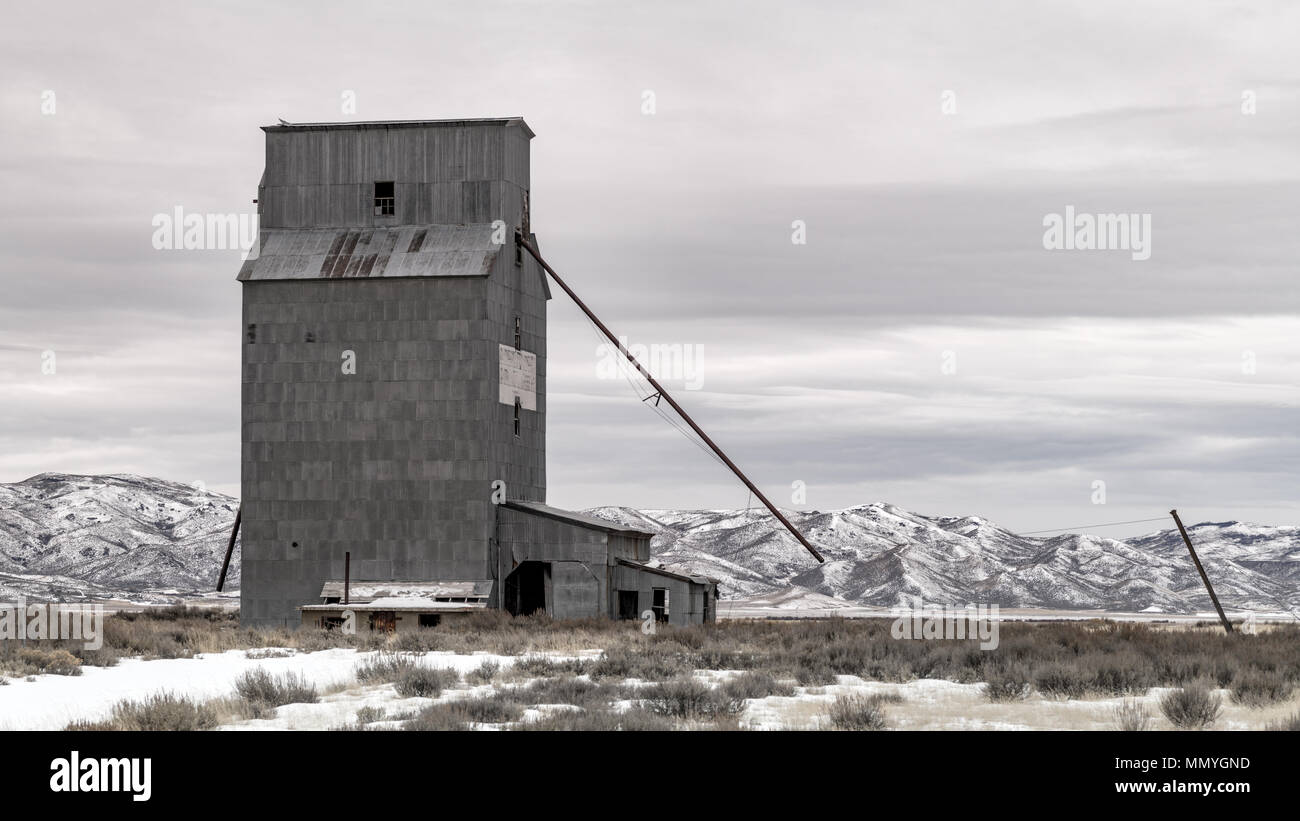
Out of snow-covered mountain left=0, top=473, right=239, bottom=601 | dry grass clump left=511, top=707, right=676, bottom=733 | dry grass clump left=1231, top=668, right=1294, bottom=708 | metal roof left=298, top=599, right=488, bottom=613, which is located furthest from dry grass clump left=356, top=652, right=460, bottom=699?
snow-covered mountain left=0, top=473, right=239, bottom=601

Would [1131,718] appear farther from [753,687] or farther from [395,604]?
[395,604]

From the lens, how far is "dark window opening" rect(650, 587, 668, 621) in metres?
45.7

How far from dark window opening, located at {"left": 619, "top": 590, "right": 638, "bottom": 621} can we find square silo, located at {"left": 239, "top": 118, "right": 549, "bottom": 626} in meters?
4.06

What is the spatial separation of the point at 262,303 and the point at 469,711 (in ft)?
98.5

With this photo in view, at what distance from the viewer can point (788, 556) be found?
6181 inches

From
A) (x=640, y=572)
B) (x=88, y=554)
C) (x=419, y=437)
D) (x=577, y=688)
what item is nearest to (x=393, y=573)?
(x=419, y=437)

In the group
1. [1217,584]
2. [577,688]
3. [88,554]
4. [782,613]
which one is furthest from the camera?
[1217,584]

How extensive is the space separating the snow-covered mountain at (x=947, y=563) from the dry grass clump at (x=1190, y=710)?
114609mm

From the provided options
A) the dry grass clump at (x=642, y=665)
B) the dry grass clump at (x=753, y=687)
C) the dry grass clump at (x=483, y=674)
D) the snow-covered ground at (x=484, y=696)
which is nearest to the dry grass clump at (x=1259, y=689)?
the snow-covered ground at (x=484, y=696)

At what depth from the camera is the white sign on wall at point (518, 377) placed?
45.6 m

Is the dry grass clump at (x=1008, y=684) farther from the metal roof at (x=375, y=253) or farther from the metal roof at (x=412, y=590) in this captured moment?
the metal roof at (x=375, y=253)
